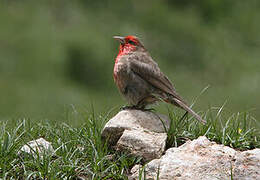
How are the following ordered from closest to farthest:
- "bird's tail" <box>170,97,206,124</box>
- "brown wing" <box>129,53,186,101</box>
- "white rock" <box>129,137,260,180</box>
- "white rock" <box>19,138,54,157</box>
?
"white rock" <box>129,137,260,180</box> → "white rock" <box>19,138,54,157</box> → "bird's tail" <box>170,97,206,124</box> → "brown wing" <box>129,53,186,101</box>

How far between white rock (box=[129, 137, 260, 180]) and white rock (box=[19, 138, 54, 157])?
0.88 metres

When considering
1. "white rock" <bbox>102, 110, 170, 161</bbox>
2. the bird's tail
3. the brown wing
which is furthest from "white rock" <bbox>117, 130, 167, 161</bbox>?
the brown wing

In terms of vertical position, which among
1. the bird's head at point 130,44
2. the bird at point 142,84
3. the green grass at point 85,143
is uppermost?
the bird's head at point 130,44

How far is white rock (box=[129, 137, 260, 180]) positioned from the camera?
4.74 meters

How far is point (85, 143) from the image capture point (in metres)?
5.49

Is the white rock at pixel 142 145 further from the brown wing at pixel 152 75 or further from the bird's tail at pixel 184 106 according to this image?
the brown wing at pixel 152 75

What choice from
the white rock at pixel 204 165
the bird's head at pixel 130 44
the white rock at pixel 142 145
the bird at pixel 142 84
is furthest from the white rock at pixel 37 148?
the bird's head at pixel 130 44

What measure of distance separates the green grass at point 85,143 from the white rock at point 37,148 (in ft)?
0.17

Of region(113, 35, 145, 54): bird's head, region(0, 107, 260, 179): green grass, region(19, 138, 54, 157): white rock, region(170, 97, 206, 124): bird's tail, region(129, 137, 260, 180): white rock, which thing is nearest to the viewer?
region(129, 137, 260, 180): white rock

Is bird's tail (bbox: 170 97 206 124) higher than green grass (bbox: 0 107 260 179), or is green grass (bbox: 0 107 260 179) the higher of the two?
bird's tail (bbox: 170 97 206 124)

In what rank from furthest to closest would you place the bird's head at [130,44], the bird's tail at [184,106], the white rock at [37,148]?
1. the bird's head at [130,44]
2. the bird's tail at [184,106]
3. the white rock at [37,148]

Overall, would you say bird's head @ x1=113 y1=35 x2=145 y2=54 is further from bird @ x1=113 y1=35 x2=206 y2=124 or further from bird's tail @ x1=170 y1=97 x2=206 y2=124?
bird's tail @ x1=170 y1=97 x2=206 y2=124

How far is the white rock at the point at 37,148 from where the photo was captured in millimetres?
5160

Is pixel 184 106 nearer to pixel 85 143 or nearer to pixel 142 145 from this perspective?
pixel 142 145
